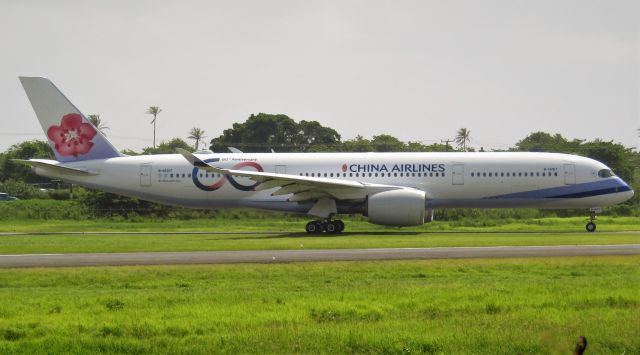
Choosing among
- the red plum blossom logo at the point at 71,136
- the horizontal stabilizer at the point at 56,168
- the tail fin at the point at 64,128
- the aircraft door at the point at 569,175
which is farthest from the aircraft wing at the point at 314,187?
the red plum blossom logo at the point at 71,136

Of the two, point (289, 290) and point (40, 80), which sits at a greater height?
point (40, 80)

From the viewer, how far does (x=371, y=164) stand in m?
40.0

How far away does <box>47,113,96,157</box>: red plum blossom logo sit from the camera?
4191 cm

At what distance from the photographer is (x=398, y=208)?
36.4m

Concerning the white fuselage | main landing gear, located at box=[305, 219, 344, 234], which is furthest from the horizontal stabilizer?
main landing gear, located at box=[305, 219, 344, 234]

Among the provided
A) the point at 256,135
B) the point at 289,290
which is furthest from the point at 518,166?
the point at 256,135

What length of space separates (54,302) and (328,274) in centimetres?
655

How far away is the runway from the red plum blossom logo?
17467mm

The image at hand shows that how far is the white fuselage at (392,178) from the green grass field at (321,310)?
750 inches

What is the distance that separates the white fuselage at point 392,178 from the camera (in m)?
38.8

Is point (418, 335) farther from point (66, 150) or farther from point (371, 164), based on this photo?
point (66, 150)

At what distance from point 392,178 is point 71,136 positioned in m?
16.4

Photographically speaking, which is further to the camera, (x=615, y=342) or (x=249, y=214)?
(x=249, y=214)

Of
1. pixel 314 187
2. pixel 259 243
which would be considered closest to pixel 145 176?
pixel 314 187
